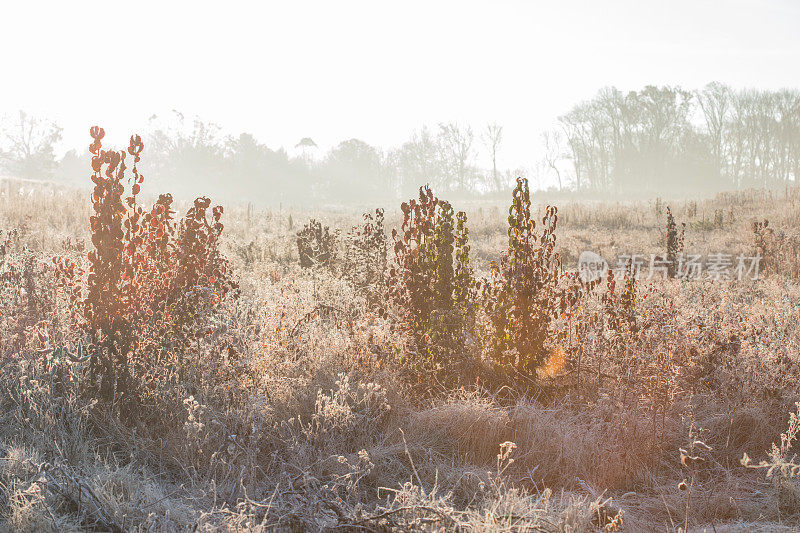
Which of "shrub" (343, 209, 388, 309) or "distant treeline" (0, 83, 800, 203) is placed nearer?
"shrub" (343, 209, 388, 309)

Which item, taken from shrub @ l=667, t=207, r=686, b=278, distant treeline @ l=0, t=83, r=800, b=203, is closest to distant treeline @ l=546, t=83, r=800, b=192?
distant treeline @ l=0, t=83, r=800, b=203

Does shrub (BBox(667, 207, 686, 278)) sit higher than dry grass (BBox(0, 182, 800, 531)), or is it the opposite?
shrub (BBox(667, 207, 686, 278))

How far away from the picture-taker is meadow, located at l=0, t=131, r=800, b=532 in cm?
268

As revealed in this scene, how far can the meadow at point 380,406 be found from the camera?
2.68 m

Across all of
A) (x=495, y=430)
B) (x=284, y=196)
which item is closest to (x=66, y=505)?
(x=495, y=430)

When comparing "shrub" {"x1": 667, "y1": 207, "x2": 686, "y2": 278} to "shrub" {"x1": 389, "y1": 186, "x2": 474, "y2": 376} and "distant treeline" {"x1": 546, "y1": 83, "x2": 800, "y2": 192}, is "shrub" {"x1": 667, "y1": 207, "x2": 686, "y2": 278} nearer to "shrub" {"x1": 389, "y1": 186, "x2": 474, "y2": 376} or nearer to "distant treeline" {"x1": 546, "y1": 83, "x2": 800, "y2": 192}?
"shrub" {"x1": 389, "y1": 186, "x2": 474, "y2": 376}

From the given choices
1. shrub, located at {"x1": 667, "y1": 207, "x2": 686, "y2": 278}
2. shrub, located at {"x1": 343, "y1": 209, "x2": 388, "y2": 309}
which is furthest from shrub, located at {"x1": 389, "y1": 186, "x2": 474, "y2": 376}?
shrub, located at {"x1": 667, "y1": 207, "x2": 686, "y2": 278}

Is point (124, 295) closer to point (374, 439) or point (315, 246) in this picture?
point (374, 439)

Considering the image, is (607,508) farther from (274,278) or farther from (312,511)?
(274,278)

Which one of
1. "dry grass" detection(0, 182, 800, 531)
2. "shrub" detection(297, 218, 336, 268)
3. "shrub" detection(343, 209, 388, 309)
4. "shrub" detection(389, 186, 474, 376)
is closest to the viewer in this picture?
"dry grass" detection(0, 182, 800, 531)

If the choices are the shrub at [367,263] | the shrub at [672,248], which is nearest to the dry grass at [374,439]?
the shrub at [367,263]

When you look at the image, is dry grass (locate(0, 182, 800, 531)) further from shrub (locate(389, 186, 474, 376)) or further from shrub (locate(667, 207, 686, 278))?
shrub (locate(667, 207, 686, 278))

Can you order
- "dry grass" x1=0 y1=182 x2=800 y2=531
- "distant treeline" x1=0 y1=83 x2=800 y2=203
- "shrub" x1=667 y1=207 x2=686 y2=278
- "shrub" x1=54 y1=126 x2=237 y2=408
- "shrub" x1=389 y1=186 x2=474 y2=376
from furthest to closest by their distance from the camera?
"distant treeline" x1=0 y1=83 x2=800 y2=203, "shrub" x1=667 y1=207 x2=686 y2=278, "shrub" x1=389 y1=186 x2=474 y2=376, "shrub" x1=54 y1=126 x2=237 y2=408, "dry grass" x1=0 y1=182 x2=800 y2=531

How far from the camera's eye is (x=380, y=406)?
3.51 metres
